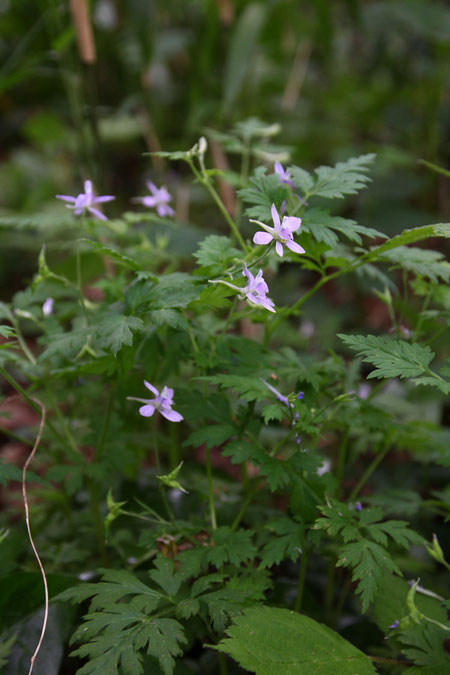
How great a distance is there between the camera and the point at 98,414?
1274 millimetres

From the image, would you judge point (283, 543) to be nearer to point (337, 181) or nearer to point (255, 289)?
point (255, 289)

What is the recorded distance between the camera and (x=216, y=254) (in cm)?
94

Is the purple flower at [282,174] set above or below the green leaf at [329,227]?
above

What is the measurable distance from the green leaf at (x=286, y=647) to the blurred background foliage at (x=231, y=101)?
1845 millimetres

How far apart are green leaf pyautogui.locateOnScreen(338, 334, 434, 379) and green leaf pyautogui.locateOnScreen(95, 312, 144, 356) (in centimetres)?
31

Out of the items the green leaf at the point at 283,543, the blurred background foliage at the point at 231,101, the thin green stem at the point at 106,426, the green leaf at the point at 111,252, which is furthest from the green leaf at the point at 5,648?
the blurred background foliage at the point at 231,101

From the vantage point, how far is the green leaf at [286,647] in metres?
0.79

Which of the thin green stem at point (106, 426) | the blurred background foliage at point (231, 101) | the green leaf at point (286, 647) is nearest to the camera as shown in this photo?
the green leaf at point (286, 647)

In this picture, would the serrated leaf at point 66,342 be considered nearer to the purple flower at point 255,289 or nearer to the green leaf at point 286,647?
the purple flower at point 255,289

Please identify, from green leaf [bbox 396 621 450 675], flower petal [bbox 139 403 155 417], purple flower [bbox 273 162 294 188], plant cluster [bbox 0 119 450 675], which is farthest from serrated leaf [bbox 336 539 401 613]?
purple flower [bbox 273 162 294 188]

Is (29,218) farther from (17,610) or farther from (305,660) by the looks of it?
(305,660)

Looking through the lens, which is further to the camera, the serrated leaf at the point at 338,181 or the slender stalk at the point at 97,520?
the slender stalk at the point at 97,520

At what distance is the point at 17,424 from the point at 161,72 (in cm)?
259

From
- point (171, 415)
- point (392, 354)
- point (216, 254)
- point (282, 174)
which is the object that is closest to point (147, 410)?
point (171, 415)
